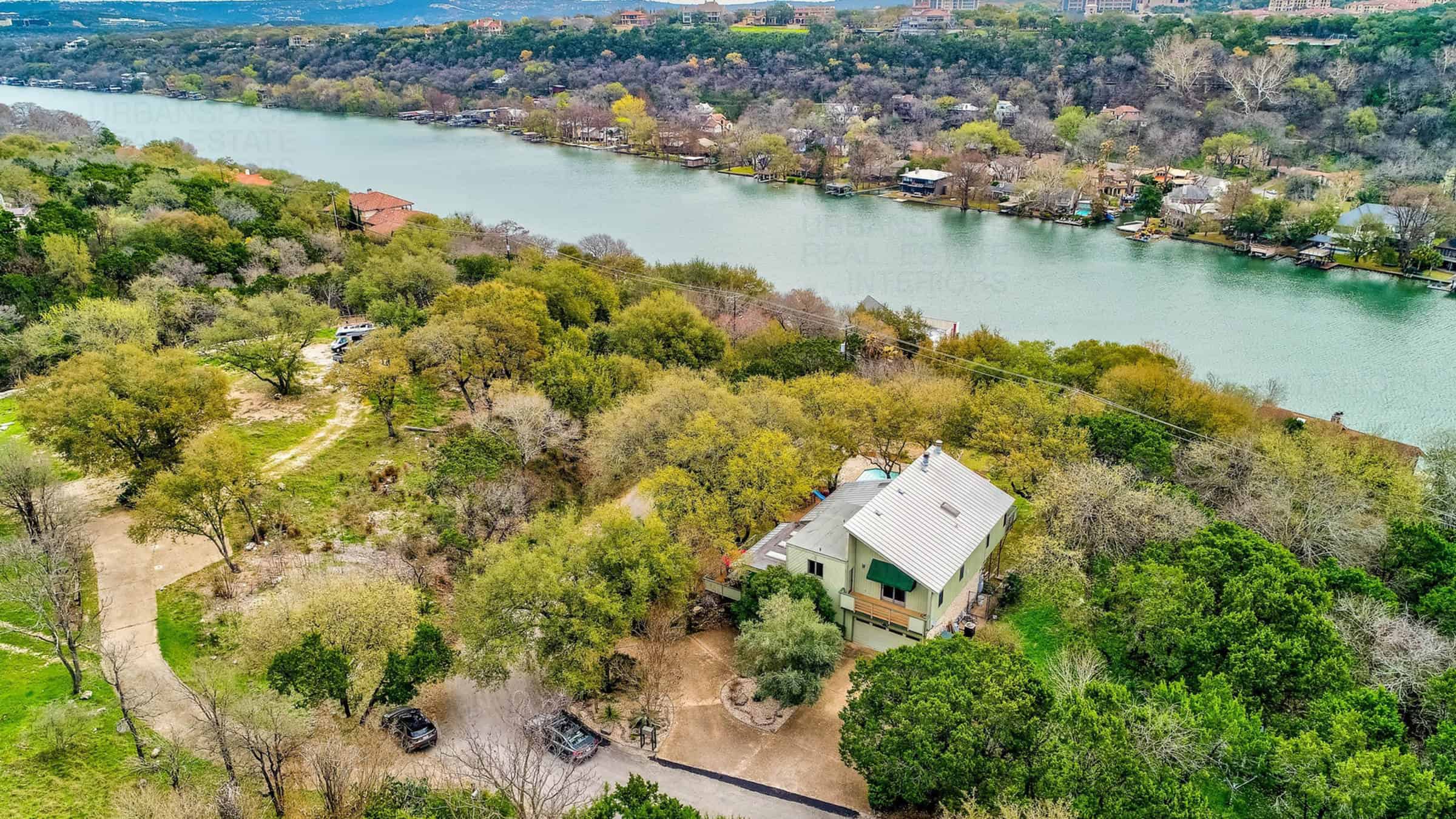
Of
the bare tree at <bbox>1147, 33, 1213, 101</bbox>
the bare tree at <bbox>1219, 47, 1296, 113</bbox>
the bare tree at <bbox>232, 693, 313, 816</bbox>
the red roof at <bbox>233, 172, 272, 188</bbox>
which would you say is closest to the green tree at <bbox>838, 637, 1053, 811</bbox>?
the bare tree at <bbox>232, 693, 313, 816</bbox>

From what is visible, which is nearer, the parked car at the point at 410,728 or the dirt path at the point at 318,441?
the parked car at the point at 410,728

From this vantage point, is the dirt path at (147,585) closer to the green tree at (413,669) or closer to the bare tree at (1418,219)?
the green tree at (413,669)

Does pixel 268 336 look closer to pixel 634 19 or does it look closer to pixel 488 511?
pixel 488 511

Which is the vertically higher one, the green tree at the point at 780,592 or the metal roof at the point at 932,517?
the metal roof at the point at 932,517

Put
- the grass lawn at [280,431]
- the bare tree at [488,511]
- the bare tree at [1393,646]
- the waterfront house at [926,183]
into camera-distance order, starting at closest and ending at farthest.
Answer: the bare tree at [1393,646]
the bare tree at [488,511]
the grass lawn at [280,431]
the waterfront house at [926,183]

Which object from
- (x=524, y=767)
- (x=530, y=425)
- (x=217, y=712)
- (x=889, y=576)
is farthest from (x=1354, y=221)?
(x=217, y=712)

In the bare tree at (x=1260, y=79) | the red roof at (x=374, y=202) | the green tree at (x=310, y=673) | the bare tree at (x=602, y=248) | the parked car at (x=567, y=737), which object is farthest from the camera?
the bare tree at (x=1260, y=79)

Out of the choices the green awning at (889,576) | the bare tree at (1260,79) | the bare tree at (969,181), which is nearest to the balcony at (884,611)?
the green awning at (889,576)
